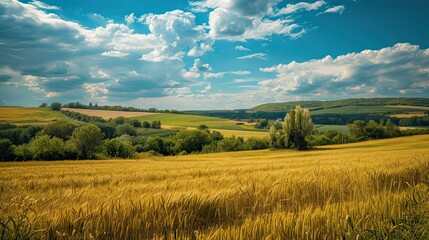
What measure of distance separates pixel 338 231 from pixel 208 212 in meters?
1.89

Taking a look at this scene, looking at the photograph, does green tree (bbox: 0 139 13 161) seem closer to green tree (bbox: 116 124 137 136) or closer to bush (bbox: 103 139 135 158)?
bush (bbox: 103 139 135 158)

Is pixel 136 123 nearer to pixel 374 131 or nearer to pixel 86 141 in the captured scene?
pixel 86 141

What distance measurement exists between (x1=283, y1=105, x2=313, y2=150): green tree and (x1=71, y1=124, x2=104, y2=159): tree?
2056 inches

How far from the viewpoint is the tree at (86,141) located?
71375 millimetres

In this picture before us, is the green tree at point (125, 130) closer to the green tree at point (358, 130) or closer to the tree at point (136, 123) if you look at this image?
the tree at point (136, 123)

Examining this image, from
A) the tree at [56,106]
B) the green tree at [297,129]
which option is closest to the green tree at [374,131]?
the green tree at [297,129]

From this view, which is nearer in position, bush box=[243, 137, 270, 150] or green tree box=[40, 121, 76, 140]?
bush box=[243, 137, 270, 150]

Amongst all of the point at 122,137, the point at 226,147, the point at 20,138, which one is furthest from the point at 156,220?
the point at 122,137

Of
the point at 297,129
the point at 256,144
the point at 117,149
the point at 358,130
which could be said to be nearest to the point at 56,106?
the point at 117,149

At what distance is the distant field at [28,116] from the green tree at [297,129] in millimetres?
97338

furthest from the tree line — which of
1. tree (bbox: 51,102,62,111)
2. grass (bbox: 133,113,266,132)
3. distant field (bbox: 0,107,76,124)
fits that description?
tree (bbox: 51,102,62,111)

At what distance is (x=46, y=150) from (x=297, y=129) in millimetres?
61780

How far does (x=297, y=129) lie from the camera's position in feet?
239

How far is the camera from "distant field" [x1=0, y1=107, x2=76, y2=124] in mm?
111625
